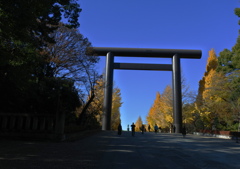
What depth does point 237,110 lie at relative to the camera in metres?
22.7

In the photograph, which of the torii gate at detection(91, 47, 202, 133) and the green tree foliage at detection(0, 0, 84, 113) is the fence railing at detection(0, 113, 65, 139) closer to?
the green tree foliage at detection(0, 0, 84, 113)

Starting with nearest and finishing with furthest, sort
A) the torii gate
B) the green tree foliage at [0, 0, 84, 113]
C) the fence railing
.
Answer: the green tree foliage at [0, 0, 84, 113], the fence railing, the torii gate

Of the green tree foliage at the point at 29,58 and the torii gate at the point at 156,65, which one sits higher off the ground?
the torii gate at the point at 156,65

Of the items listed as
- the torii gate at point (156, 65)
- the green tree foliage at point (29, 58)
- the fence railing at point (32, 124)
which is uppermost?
the torii gate at point (156, 65)

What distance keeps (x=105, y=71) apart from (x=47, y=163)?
24680mm

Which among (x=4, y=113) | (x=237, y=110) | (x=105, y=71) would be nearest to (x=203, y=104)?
(x=237, y=110)

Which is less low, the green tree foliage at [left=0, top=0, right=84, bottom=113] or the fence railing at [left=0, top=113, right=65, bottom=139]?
the green tree foliage at [left=0, top=0, right=84, bottom=113]

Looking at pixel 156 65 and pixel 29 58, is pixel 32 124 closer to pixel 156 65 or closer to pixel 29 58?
pixel 29 58

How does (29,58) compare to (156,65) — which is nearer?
(29,58)

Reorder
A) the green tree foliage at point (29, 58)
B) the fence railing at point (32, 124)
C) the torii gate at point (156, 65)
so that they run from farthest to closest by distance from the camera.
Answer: the torii gate at point (156, 65), the fence railing at point (32, 124), the green tree foliage at point (29, 58)

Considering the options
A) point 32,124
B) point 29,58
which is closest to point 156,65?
point 32,124

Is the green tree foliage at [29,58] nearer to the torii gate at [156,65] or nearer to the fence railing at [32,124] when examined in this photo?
the fence railing at [32,124]

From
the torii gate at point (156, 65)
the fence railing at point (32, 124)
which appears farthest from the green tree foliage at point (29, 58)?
the torii gate at point (156, 65)

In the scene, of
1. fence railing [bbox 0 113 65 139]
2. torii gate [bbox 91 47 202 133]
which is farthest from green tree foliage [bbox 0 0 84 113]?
torii gate [bbox 91 47 202 133]
